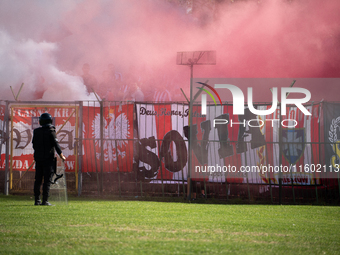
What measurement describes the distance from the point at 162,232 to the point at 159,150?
5.53m

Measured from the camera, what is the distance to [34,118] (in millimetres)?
10320

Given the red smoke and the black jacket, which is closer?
the black jacket

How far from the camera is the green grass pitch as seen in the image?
381 centimetres

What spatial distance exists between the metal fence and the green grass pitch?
2808 millimetres

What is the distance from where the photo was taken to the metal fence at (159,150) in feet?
31.9

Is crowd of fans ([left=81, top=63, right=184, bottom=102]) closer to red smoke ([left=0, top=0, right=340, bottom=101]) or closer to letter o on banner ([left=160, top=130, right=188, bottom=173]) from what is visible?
A: red smoke ([left=0, top=0, right=340, bottom=101])

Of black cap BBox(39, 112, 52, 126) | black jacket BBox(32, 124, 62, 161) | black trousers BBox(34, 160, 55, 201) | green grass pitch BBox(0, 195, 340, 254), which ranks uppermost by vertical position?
black cap BBox(39, 112, 52, 126)

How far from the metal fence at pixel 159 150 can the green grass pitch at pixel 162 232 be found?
2.81m

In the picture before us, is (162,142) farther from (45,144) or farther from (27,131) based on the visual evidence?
(27,131)

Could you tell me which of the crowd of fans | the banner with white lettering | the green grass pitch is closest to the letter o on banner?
the banner with white lettering

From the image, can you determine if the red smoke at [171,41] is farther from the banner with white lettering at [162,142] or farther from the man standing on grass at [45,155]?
the man standing on grass at [45,155]

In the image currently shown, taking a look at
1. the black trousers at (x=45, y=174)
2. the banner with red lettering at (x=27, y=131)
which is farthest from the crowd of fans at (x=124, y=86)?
the black trousers at (x=45, y=174)

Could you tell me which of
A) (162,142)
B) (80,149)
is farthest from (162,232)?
(80,149)

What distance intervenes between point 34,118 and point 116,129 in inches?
79.8
